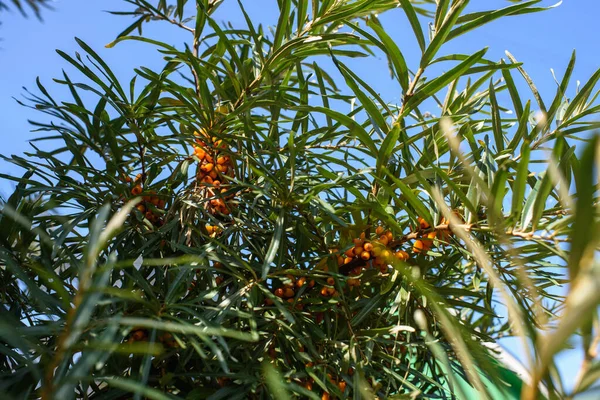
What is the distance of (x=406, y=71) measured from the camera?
69cm

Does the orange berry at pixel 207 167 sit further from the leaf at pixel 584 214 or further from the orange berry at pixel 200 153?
the leaf at pixel 584 214

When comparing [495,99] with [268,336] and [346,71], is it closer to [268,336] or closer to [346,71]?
[346,71]

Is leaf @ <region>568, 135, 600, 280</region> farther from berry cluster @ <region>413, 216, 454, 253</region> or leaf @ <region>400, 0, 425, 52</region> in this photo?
leaf @ <region>400, 0, 425, 52</region>

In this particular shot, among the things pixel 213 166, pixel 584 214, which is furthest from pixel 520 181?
pixel 213 166

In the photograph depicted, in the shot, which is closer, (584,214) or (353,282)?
(584,214)

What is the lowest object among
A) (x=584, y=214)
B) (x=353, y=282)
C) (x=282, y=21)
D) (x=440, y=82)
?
(x=584, y=214)

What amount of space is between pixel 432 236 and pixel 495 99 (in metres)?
0.17

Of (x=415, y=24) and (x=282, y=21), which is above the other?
(x=282, y=21)

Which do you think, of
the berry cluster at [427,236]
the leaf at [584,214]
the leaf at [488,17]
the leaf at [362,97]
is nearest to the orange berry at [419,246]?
the berry cluster at [427,236]

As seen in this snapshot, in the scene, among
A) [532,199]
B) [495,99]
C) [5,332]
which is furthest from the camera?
[495,99]

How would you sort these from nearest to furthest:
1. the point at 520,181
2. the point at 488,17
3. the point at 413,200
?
the point at 520,181, the point at 413,200, the point at 488,17

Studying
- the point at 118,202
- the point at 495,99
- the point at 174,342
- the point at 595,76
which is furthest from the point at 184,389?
the point at 595,76

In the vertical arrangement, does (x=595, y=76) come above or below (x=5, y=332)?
above

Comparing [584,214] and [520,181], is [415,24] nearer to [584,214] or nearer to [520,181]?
[520,181]
